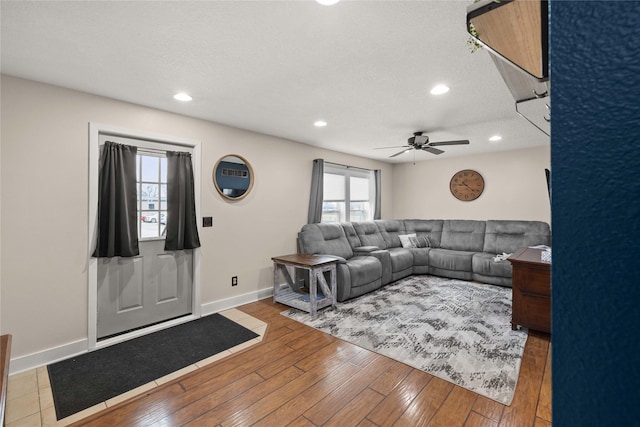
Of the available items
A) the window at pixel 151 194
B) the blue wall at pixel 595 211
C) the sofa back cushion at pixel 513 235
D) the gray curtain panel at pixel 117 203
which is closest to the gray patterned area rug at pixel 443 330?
the sofa back cushion at pixel 513 235

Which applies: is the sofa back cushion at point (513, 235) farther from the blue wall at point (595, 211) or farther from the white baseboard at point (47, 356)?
the white baseboard at point (47, 356)

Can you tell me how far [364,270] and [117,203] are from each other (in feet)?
9.69

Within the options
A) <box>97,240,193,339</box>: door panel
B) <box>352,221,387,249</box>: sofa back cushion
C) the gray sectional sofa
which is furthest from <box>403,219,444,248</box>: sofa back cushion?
<box>97,240,193,339</box>: door panel

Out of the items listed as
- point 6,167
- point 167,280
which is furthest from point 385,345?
point 6,167

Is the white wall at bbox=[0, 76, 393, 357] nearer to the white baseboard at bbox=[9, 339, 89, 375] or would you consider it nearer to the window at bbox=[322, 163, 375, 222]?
the white baseboard at bbox=[9, 339, 89, 375]

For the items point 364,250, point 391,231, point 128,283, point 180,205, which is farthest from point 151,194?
point 391,231

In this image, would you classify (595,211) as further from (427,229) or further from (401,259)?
(427,229)

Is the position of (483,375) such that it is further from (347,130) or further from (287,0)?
(347,130)

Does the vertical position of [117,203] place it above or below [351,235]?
above

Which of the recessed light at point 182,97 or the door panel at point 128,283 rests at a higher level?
the recessed light at point 182,97

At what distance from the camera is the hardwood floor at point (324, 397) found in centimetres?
176

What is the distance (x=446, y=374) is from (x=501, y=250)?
3569 millimetres

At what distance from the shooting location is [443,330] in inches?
116

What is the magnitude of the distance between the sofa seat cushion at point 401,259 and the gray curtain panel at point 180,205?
298cm
